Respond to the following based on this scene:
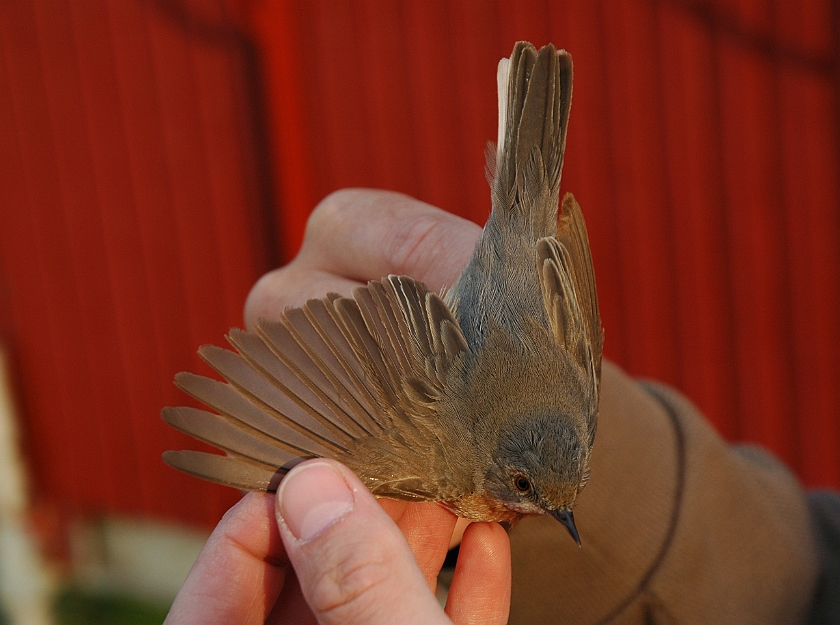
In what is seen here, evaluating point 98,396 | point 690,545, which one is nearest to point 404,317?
point 690,545

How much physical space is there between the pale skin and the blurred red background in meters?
1.72

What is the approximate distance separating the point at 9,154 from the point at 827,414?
5.26m

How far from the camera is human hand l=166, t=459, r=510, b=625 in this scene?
1472mm

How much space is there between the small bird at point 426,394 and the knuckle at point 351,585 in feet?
1.03

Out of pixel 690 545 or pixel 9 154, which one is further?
pixel 9 154

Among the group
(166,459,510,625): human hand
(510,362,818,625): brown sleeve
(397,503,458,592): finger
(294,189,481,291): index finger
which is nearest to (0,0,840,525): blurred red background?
(510,362,818,625): brown sleeve

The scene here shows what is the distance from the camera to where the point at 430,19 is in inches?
157

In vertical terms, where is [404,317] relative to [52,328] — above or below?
above

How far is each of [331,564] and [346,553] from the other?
4cm

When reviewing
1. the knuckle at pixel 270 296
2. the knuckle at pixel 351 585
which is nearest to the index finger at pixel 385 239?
the knuckle at pixel 270 296

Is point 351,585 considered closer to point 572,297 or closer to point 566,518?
point 566,518

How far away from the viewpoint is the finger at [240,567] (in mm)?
1711

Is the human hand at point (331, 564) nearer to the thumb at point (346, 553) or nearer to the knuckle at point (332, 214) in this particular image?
the thumb at point (346, 553)

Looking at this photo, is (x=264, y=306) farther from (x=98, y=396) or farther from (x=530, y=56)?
(x=98, y=396)
